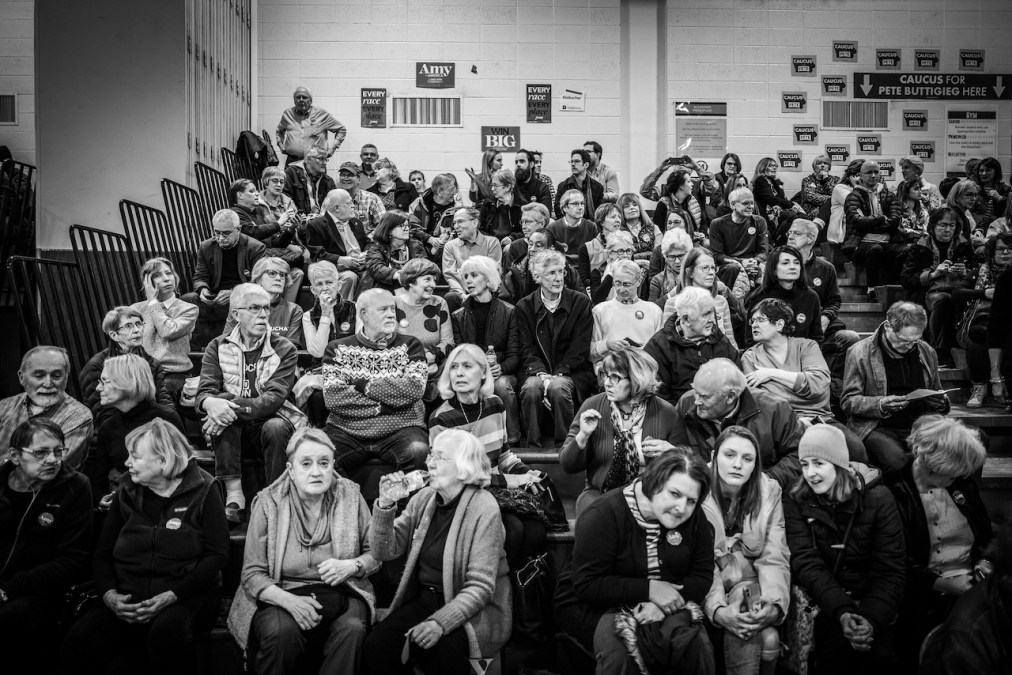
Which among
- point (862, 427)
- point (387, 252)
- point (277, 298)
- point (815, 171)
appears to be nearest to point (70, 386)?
point (277, 298)

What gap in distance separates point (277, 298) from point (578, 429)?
7.50 feet

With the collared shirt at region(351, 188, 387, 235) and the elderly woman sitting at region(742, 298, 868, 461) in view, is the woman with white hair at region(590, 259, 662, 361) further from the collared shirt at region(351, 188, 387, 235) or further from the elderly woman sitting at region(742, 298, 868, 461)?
the collared shirt at region(351, 188, 387, 235)

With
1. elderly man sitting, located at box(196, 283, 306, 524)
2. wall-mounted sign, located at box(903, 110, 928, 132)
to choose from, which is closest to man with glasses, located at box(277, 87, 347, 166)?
elderly man sitting, located at box(196, 283, 306, 524)

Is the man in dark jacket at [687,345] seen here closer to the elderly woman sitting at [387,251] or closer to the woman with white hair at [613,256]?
the woman with white hair at [613,256]

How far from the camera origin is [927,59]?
38.4ft

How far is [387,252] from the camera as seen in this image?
6.58 m

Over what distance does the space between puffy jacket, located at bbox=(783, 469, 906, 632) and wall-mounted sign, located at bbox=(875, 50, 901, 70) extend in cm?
927

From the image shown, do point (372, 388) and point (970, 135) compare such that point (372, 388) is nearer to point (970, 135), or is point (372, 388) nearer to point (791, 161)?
point (791, 161)

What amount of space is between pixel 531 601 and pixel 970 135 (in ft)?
33.6

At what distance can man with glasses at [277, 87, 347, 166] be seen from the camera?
34.4ft

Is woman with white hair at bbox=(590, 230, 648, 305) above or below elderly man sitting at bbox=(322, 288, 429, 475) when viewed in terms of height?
above

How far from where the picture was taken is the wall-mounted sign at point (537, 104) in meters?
11.6

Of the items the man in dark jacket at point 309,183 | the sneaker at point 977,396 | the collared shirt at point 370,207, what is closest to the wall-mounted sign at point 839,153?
the man in dark jacket at point 309,183

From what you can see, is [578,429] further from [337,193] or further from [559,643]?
[337,193]
